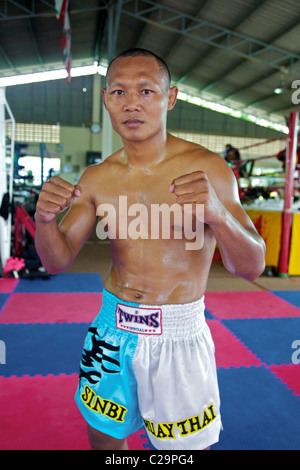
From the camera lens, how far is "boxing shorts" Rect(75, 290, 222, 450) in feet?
4.08

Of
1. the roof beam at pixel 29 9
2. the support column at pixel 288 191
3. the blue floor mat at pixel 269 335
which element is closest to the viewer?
the blue floor mat at pixel 269 335

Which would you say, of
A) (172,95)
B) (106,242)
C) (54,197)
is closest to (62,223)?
(54,197)

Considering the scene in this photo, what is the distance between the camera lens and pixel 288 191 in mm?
5875

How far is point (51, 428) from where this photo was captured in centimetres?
207

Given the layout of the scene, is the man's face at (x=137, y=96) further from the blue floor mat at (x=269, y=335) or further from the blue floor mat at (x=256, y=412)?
the blue floor mat at (x=269, y=335)

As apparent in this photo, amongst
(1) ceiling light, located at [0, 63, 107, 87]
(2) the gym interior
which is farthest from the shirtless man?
(1) ceiling light, located at [0, 63, 107, 87]

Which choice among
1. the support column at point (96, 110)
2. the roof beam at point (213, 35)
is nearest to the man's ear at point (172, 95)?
the roof beam at point (213, 35)

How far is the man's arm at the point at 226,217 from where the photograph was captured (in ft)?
3.27

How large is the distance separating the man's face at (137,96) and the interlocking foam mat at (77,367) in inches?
62.7

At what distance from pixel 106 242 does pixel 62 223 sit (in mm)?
8173

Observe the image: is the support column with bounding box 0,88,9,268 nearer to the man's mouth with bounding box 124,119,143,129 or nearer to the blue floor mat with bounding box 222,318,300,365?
the blue floor mat with bounding box 222,318,300,365

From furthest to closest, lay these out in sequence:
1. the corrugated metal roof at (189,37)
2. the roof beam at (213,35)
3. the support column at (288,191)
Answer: the roof beam at (213,35) < the corrugated metal roof at (189,37) < the support column at (288,191)

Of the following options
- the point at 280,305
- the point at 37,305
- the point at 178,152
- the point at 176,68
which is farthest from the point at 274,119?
the point at 178,152

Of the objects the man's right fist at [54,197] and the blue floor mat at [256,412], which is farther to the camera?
the blue floor mat at [256,412]
